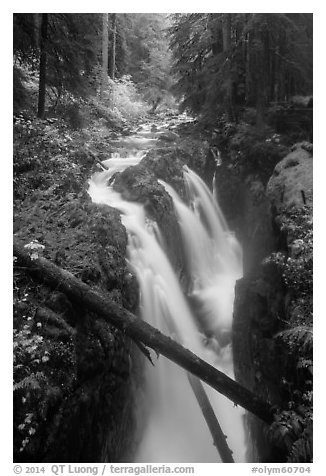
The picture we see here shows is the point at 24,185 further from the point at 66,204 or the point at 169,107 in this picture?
the point at 169,107

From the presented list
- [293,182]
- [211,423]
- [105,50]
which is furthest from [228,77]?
[211,423]

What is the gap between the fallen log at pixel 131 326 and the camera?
3.68 metres

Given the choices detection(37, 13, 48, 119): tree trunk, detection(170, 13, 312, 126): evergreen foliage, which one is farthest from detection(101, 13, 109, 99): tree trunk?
detection(170, 13, 312, 126): evergreen foliage

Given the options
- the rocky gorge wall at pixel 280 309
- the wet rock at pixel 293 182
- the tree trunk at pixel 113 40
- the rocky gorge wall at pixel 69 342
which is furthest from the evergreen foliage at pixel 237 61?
the rocky gorge wall at pixel 69 342

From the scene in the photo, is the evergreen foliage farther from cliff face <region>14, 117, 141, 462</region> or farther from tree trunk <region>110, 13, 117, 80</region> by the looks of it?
cliff face <region>14, 117, 141, 462</region>

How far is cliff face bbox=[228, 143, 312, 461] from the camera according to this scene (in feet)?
12.1

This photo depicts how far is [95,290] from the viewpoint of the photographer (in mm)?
3760

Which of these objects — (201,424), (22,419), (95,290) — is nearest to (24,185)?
(95,290)

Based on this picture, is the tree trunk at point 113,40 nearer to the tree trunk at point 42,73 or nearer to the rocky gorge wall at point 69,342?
the tree trunk at point 42,73

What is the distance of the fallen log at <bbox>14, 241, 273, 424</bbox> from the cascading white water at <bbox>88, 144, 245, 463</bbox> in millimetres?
801

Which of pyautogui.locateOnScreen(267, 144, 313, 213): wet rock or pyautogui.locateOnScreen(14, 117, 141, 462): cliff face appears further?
pyautogui.locateOnScreen(267, 144, 313, 213): wet rock

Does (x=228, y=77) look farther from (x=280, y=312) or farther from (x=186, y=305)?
(x=280, y=312)

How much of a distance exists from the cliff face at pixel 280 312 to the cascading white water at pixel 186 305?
44 cm
